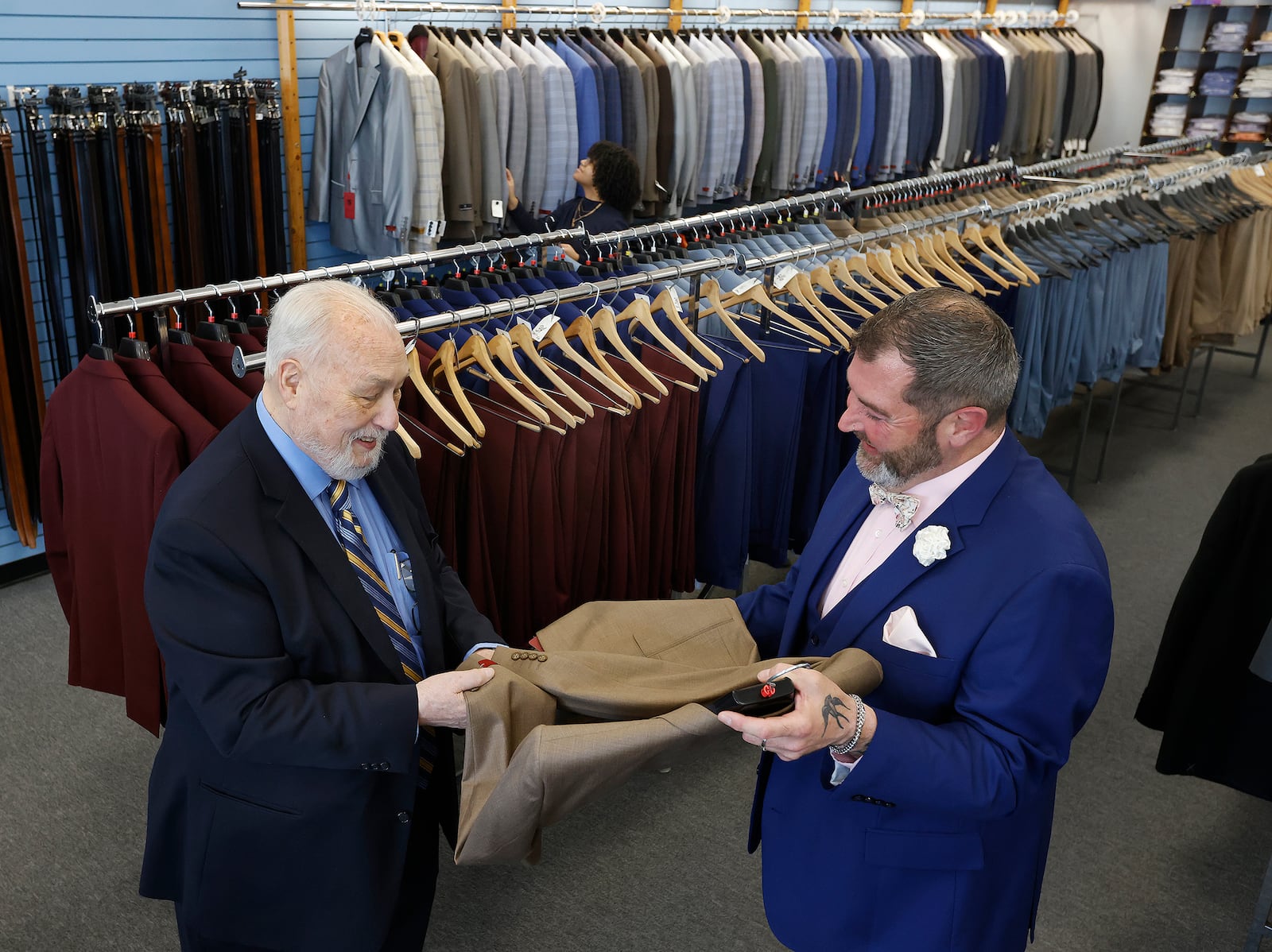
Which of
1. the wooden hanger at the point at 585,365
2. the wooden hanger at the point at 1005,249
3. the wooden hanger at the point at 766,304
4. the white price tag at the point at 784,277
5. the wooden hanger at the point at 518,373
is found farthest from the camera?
the wooden hanger at the point at 1005,249

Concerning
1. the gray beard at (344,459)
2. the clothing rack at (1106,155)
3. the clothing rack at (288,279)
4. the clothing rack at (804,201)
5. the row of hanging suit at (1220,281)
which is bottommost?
the row of hanging suit at (1220,281)

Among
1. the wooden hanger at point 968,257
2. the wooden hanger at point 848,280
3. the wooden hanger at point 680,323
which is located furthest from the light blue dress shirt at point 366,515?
the wooden hanger at point 968,257

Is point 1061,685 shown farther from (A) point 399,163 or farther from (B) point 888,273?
(A) point 399,163

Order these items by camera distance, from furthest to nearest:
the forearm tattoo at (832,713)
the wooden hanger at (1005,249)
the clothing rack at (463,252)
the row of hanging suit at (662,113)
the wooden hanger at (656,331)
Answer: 1. the row of hanging suit at (662,113)
2. the wooden hanger at (1005,249)
3. the wooden hanger at (656,331)
4. the clothing rack at (463,252)
5. the forearm tattoo at (832,713)

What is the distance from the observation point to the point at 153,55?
480 cm

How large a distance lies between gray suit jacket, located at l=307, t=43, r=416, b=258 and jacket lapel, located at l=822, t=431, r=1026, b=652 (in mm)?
4305

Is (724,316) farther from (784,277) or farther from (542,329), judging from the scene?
(542,329)

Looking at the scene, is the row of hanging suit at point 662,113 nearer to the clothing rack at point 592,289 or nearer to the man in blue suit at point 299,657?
the clothing rack at point 592,289

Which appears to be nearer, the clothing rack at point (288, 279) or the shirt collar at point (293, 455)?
the shirt collar at point (293, 455)

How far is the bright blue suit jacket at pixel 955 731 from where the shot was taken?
1619mm

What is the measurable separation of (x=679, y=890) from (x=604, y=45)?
5.51m

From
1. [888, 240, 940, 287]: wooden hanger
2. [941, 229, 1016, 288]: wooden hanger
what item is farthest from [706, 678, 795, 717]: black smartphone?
[941, 229, 1016, 288]: wooden hanger

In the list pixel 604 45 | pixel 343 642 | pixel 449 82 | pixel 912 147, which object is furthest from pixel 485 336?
pixel 912 147

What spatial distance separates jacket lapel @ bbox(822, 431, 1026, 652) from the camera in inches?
68.0
